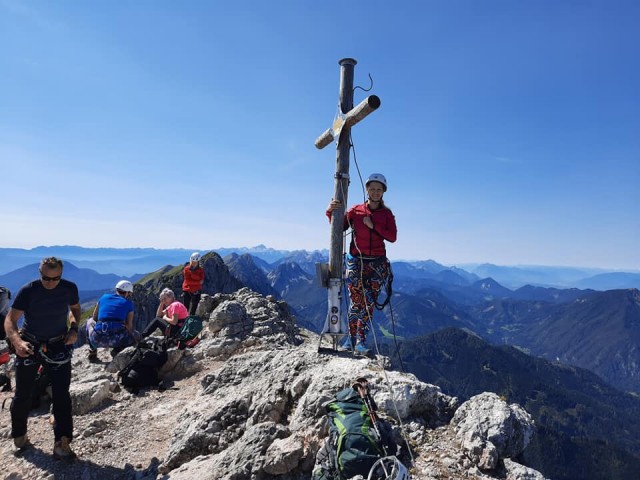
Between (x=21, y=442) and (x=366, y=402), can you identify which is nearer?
(x=366, y=402)

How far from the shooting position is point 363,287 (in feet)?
28.0

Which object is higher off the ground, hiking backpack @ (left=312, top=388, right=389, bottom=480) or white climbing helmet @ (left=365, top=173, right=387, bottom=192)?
white climbing helmet @ (left=365, top=173, right=387, bottom=192)

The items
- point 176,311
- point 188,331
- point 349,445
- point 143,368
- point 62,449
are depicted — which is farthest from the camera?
point 176,311

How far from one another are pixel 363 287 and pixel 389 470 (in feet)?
14.3

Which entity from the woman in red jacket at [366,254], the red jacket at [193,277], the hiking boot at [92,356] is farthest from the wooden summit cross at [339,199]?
the red jacket at [193,277]

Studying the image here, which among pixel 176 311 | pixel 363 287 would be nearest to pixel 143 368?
pixel 176 311

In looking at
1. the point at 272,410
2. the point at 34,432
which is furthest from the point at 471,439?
the point at 34,432

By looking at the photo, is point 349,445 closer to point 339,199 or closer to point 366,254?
point 366,254

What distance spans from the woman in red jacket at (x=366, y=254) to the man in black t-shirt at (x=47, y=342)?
5794mm

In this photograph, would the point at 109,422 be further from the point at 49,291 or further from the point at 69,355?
the point at 49,291

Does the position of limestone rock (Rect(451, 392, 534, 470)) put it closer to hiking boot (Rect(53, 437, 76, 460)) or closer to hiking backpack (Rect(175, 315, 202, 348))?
hiking boot (Rect(53, 437, 76, 460))

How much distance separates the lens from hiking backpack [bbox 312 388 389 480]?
462 centimetres

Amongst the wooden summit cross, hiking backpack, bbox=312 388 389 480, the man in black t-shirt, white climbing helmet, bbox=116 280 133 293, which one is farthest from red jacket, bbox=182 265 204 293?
hiking backpack, bbox=312 388 389 480

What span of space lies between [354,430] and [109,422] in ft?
23.3
